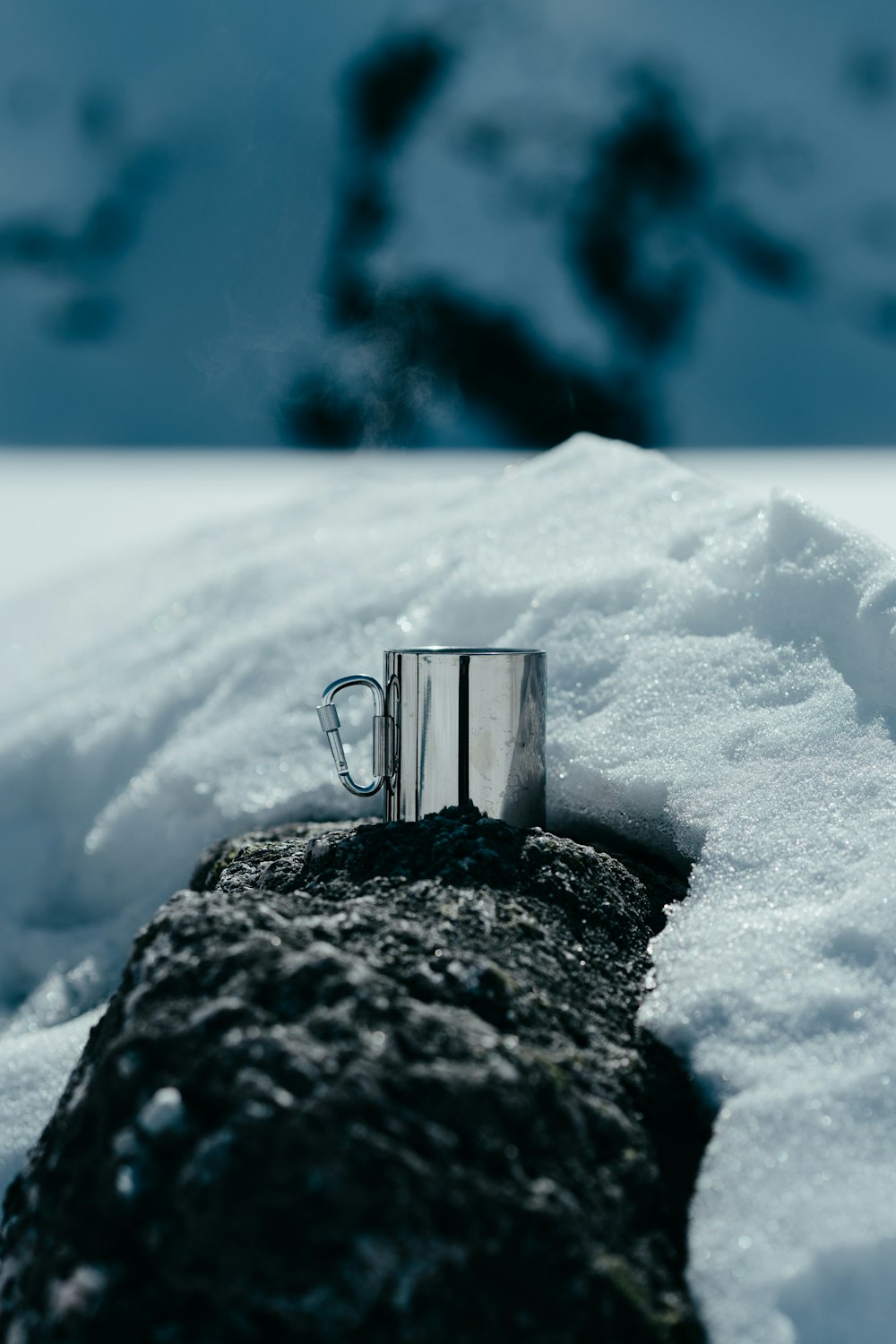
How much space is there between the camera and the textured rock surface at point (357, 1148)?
0.69 meters

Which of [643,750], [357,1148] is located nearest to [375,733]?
[643,750]

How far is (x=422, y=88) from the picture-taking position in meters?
5.95

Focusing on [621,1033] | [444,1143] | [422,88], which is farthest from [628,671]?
[422,88]

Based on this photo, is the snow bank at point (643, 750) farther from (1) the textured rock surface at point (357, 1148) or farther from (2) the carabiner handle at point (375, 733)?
(2) the carabiner handle at point (375, 733)

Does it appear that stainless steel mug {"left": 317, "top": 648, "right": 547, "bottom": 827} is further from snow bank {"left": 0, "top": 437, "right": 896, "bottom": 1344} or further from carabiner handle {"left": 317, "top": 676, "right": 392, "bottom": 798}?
snow bank {"left": 0, "top": 437, "right": 896, "bottom": 1344}

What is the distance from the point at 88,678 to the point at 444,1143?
1.68 metres

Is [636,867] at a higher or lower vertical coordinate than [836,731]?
lower

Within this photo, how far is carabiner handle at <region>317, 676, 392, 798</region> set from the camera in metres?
1.33

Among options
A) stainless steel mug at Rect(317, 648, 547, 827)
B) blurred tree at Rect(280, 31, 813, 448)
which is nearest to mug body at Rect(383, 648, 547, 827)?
stainless steel mug at Rect(317, 648, 547, 827)

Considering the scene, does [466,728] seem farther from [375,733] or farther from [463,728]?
[375,733]

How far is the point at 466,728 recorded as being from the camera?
4.16ft

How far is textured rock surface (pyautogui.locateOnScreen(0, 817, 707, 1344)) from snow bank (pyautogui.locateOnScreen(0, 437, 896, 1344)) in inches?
3.2

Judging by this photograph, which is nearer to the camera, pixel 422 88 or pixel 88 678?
pixel 88 678

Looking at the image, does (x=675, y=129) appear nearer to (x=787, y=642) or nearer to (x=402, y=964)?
(x=787, y=642)
